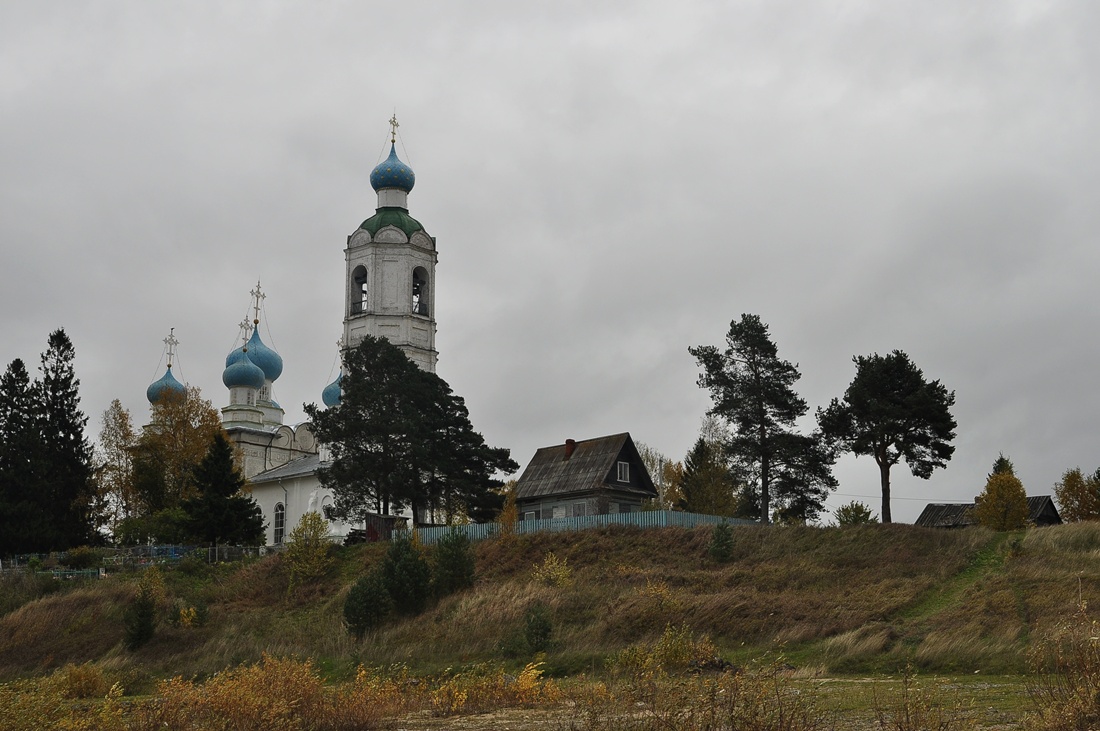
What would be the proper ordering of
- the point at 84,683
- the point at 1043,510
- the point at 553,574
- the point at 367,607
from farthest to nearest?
1. the point at 1043,510
2. the point at 553,574
3. the point at 367,607
4. the point at 84,683

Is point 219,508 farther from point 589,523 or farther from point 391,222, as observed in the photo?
point 391,222

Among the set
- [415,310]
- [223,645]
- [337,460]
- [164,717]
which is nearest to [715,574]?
[223,645]

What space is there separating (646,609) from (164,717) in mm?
16628

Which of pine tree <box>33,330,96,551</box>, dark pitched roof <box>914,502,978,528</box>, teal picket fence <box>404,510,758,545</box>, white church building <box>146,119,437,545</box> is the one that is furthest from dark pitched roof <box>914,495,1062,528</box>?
pine tree <box>33,330,96,551</box>

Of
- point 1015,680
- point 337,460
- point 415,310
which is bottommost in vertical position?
point 1015,680

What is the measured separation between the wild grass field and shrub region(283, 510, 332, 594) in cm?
49

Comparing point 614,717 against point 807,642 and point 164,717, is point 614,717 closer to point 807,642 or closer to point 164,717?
point 164,717

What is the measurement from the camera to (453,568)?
115 ft

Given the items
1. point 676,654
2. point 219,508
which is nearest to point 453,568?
point 676,654

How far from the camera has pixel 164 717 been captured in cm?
1330

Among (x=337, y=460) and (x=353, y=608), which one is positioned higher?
(x=337, y=460)

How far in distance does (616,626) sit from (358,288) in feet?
128

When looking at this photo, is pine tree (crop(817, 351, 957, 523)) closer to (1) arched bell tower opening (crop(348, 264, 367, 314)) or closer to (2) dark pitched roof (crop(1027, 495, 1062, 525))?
(2) dark pitched roof (crop(1027, 495, 1062, 525))

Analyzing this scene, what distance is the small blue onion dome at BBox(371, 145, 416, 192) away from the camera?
65812mm
